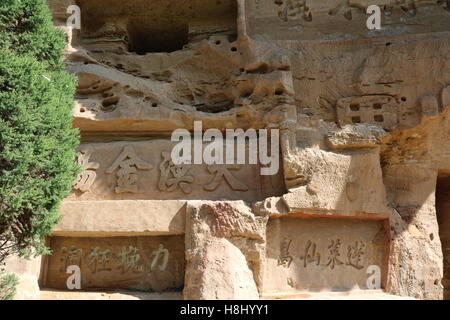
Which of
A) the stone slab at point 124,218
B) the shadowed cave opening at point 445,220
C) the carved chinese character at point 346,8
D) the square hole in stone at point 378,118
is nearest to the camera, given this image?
the stone slab at point 124,218

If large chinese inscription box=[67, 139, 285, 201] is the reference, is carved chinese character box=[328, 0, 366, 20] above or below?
above

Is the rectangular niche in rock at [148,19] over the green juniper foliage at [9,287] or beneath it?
over

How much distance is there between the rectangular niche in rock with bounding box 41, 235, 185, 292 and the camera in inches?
247

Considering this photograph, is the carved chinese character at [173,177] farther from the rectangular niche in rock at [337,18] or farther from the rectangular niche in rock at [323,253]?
the rectangular niche in rock at [337,18]

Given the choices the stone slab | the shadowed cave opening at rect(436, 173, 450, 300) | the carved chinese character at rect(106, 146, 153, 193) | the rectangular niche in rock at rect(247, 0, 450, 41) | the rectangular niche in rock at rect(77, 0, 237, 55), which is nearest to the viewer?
the stone slab

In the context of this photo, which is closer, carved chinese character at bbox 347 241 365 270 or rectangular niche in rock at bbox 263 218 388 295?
rectangular niche in rock at bbox 263 218 388 295

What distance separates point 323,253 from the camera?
257 inches

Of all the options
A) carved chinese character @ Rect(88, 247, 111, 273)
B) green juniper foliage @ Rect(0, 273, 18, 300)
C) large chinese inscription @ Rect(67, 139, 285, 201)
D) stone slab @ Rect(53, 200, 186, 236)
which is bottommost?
green juniper foliage @ Rect(0, 273, 18, 300)

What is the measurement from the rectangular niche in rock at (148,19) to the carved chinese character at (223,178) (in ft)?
8.49

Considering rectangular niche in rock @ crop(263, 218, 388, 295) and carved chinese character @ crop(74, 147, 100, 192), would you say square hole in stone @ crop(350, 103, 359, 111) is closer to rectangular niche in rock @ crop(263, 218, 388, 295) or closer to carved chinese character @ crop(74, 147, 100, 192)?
rectangular niche in rock @ crop(263, 218, 388, 295)

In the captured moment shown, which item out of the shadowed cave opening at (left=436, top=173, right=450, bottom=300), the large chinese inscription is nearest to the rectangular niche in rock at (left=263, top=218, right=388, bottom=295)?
the large chinese inscription

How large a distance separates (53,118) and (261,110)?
3.15m

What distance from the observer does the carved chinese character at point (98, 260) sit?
6.36 metres

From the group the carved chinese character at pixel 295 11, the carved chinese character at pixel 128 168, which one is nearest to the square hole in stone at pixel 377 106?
the carved chinese character at pixel 295 11
